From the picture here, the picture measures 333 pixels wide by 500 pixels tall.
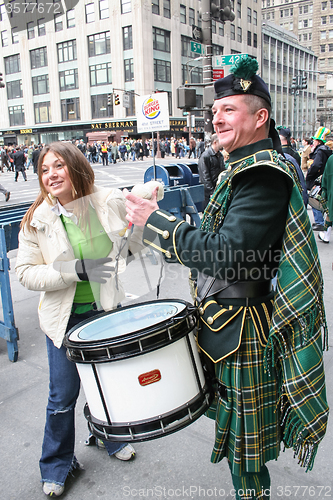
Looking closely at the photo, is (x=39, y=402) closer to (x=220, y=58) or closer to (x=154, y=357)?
(x=154, y=357)

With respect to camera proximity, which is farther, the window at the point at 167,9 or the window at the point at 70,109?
the window at the point at 70,109

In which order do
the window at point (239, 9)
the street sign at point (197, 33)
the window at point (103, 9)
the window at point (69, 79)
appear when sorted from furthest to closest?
the window at point (239, 9) → the window at point (69, 79) → the window at point (103, 9) → the street sign at point (197, 33)

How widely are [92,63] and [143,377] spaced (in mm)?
48659

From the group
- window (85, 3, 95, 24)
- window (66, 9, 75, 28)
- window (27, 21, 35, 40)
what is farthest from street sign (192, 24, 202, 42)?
window (27, 21, 35, 40)

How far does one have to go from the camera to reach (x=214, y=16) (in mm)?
9914

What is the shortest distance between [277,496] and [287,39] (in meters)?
83.7

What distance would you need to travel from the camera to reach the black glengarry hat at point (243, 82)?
1546mm

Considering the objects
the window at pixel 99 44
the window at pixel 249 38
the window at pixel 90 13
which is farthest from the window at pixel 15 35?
the window at pixel 249 38

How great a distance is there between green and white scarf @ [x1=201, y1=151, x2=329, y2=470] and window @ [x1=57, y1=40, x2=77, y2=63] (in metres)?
50.2

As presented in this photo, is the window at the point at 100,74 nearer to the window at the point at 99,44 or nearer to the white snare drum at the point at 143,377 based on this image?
the window at the point at 99,44

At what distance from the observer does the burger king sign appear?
29.5 ft

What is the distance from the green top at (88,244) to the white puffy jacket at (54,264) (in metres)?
0.04

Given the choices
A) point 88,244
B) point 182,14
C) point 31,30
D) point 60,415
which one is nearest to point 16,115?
point 31,30

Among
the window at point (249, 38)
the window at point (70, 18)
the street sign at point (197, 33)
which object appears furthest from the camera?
the window at point (249, 38)
